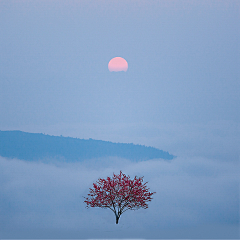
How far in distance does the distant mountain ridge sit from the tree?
487 millimetres

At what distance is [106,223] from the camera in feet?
17.0

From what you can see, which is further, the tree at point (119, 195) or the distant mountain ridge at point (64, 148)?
the distant mountain ridge at point (64, 148)

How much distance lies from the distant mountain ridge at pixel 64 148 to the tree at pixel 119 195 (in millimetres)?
487

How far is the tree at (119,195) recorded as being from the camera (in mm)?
5035

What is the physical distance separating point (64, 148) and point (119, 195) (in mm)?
1361

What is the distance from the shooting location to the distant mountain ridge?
5383 mm

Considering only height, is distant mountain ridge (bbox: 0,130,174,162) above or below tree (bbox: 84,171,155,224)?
above

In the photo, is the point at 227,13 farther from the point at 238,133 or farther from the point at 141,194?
the point at 141,194

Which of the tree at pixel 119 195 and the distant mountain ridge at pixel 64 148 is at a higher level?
the distant mountain ridge at pixel 64 148

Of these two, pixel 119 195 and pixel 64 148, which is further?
pixel 64 148

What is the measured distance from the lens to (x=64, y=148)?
5.42 m

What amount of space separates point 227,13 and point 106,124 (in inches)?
125

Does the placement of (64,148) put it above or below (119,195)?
above

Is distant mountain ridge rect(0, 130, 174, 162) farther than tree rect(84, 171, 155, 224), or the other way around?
distant mountain ridge rect(0, 130, 174, 162)
